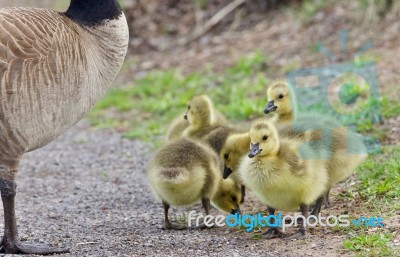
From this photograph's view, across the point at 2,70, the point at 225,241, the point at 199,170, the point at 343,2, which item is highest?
the point at 343,2

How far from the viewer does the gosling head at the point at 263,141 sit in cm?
586

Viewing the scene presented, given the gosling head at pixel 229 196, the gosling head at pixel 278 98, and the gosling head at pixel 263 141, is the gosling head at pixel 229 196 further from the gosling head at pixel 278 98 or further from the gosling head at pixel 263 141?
the gosling head at pixel 263 141

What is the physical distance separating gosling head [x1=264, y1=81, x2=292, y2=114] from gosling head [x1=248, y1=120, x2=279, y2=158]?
46.8 inches

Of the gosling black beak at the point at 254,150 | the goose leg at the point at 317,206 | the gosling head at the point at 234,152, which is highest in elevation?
the gosling black beak at the point at 254,150

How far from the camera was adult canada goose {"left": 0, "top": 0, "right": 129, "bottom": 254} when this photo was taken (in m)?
5.63

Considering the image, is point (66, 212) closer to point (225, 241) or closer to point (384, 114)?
point (225, 241)

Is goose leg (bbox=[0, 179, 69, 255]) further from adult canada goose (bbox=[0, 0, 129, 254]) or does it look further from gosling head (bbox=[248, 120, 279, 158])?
gosling head (bbox=[248, 120, 279, 158])

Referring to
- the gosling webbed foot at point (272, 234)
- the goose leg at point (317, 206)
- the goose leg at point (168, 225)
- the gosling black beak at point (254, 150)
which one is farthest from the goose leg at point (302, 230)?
the goose leg at point (168, 225)

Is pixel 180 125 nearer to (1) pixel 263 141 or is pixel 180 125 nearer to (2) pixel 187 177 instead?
(2) pixel 187 177

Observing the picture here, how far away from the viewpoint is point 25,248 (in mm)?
5867

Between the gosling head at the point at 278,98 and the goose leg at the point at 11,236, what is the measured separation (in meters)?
2.42

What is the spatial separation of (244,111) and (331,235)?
420cm

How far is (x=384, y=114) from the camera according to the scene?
29.2 feet

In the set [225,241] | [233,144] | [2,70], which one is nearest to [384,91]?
[233,144]
